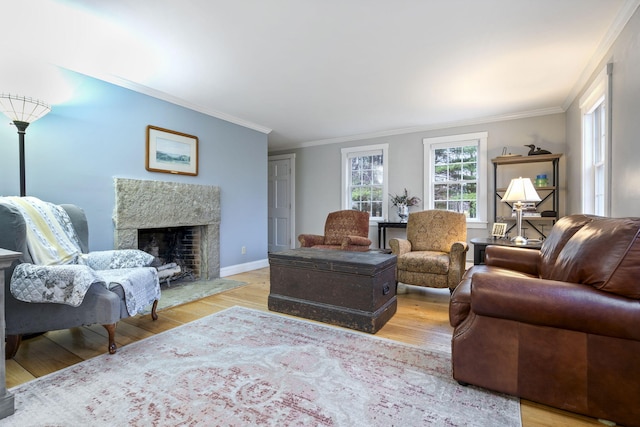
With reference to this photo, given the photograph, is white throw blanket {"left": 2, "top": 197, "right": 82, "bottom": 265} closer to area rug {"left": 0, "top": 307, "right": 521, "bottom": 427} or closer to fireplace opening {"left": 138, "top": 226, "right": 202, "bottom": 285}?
A: area rug {"left": 0, "top": 307, "right": 521, "bottom": 427}

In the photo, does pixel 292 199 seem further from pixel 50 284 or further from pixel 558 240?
pixel 558 240

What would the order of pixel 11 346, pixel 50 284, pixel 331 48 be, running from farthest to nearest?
pixel 331 48, pixel 11 346, pixel 50 284

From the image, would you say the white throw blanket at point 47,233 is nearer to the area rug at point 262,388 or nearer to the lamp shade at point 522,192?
the area rug at point 262,388

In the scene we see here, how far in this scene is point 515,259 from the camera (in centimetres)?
238

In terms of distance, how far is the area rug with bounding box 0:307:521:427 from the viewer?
1353 millimetres

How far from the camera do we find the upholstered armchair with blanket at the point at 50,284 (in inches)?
70.7

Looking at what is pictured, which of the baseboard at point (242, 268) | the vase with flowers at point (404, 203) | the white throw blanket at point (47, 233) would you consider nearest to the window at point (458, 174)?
the vase with flowers at point (404, 203)

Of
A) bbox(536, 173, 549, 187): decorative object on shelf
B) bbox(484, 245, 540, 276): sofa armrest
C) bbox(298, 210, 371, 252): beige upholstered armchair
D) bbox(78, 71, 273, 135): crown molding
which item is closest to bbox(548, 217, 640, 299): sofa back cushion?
bbox(484, 245, 540, 276): sofa armrest

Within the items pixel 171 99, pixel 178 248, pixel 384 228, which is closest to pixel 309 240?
pixel 384 228

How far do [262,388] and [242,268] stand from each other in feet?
10.4

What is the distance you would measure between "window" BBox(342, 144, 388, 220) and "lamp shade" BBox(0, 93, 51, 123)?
13.9 feet

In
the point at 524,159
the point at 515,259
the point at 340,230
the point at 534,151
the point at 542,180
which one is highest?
the point at 534,151

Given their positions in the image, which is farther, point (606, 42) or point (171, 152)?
point (171, 152)

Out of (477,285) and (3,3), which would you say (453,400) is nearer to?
(477,285)
